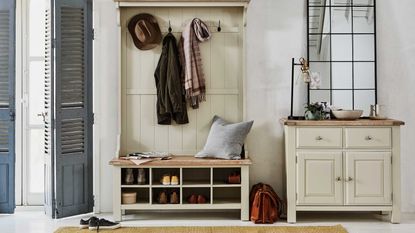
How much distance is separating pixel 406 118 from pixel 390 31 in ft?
2.92

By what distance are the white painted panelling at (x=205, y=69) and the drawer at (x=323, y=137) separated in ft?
2.72

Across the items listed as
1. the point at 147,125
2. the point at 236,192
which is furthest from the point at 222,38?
the point at 236,192

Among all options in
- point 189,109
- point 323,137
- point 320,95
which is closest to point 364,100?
point 320,95

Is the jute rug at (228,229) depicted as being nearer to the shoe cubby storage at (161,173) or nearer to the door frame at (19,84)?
the shoe cubby storage at (161,173)

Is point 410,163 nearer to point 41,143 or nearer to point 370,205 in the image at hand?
point 370,205

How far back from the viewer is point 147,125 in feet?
21.1

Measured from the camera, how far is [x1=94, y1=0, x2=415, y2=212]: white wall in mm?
6441

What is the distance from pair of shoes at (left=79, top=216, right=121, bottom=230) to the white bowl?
226cm

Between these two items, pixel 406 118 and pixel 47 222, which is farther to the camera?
pixel 406 118

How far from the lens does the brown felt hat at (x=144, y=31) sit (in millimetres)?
6289

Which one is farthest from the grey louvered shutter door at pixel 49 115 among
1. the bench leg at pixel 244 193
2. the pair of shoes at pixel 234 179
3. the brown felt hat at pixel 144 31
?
the bench leg at pixel 244 193

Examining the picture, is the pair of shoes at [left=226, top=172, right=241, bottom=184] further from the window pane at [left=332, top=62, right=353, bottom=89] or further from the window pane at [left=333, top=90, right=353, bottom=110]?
the window pane at [left=332, top=62, right=353, bottom=89]

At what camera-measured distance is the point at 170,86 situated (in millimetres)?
6227

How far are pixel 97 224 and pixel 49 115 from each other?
1273mm
